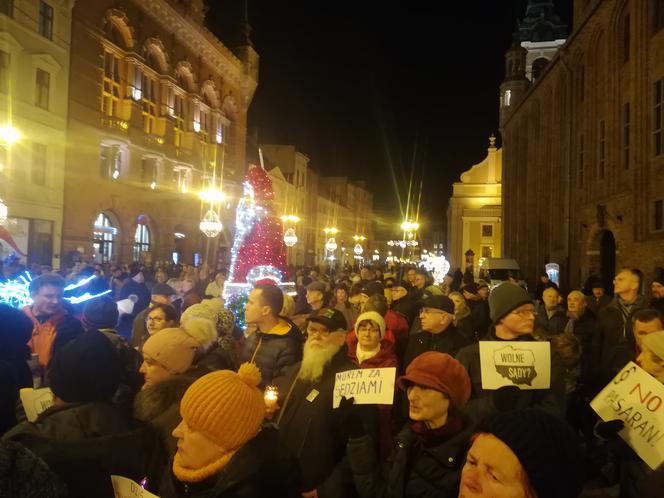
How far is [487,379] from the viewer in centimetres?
406

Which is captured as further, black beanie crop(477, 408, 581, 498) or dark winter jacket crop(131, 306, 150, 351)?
dark winter jacket crop(131, 306, 150, 351)

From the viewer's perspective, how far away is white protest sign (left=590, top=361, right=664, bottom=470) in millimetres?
3107

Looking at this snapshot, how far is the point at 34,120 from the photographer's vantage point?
23.1 meters

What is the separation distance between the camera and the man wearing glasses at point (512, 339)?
3.91 metres

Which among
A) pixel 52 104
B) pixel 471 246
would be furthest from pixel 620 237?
pixel 471 246

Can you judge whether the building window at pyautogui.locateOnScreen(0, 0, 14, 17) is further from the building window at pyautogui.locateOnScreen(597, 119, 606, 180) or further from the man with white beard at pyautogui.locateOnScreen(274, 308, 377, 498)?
the building window at pyautogui.locateOnScreen(597, 119, 606, 180)

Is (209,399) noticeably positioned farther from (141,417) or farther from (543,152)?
(543,152)

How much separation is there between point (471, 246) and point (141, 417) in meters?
61.6

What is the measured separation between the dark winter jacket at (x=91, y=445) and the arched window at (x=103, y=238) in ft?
82.7

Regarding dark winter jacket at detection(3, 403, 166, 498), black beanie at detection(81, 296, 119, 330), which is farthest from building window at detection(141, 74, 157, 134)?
dark winter jacket at detection(3, 403, 166, 498)

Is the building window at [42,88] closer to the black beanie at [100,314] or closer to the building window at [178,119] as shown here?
the building window at [178,119]

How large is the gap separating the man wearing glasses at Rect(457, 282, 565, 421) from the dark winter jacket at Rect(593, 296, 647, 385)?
2088 mm

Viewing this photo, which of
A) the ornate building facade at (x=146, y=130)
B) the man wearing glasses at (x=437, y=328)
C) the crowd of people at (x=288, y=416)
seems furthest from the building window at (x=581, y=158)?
the man wearing glasses at (x=437, y=328)

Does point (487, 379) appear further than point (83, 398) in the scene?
Yes
